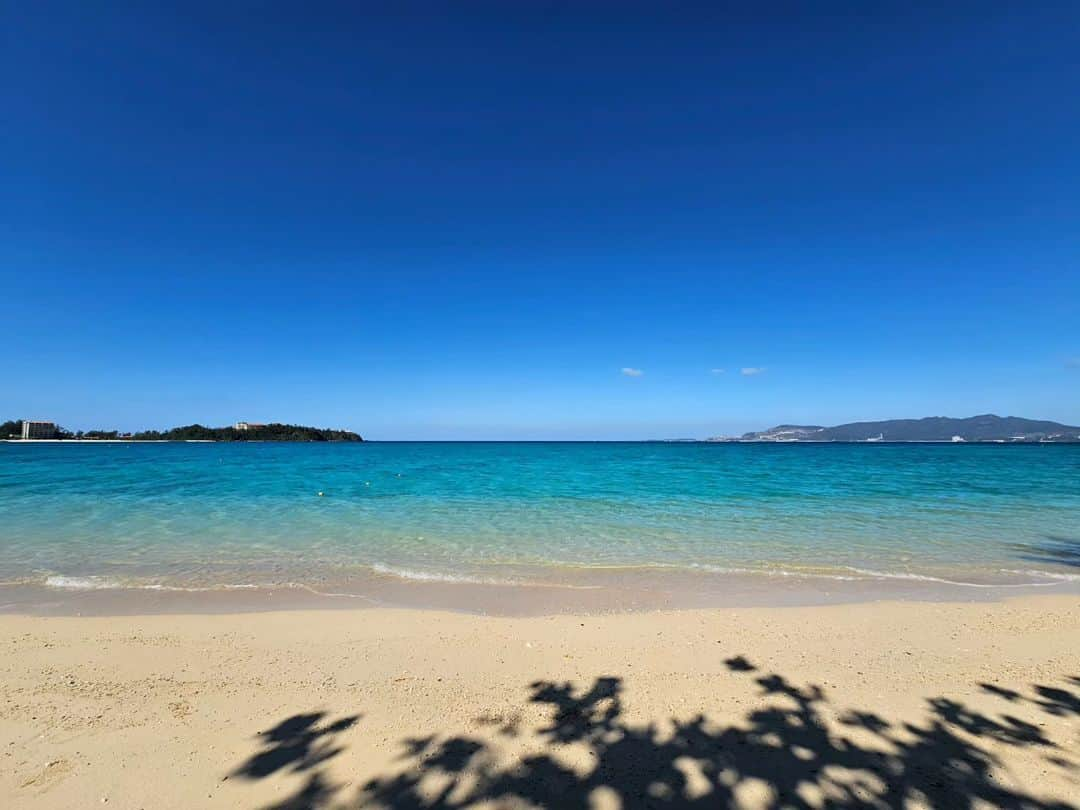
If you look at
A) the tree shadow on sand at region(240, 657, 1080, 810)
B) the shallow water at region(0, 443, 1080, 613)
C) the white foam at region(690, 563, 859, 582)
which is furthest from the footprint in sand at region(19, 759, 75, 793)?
the white foam at region(690, 563, 859, 582)

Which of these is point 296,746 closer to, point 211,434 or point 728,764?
point 728,764

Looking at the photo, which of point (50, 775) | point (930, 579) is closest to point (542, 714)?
point (50, 775)

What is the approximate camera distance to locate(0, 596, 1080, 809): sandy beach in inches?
129

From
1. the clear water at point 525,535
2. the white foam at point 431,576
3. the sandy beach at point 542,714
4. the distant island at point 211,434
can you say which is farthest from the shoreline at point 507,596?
the distant island at point 211,434

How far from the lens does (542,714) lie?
4.12 metres

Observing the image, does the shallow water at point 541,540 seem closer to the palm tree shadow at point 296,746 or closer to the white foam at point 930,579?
the white foam at point 930,579

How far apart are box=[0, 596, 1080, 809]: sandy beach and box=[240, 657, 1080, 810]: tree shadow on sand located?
0.05 feet

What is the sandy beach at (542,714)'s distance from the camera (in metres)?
3.27

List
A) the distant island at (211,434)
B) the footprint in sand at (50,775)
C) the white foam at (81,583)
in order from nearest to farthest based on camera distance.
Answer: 1. the footprint in sand at (50,775)
2. the white foam at (81,583)
3. the distant island at (211,434)

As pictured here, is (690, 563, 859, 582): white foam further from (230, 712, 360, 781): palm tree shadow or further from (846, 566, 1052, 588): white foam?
(230, 712, 360, 781): palm tree shadow

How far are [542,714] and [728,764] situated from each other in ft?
4.72

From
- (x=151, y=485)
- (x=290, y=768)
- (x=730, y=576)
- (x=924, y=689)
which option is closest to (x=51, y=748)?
(x=290, y=768)

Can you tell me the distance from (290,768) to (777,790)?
3.26m

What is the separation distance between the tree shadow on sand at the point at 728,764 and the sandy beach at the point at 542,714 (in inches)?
0.6
